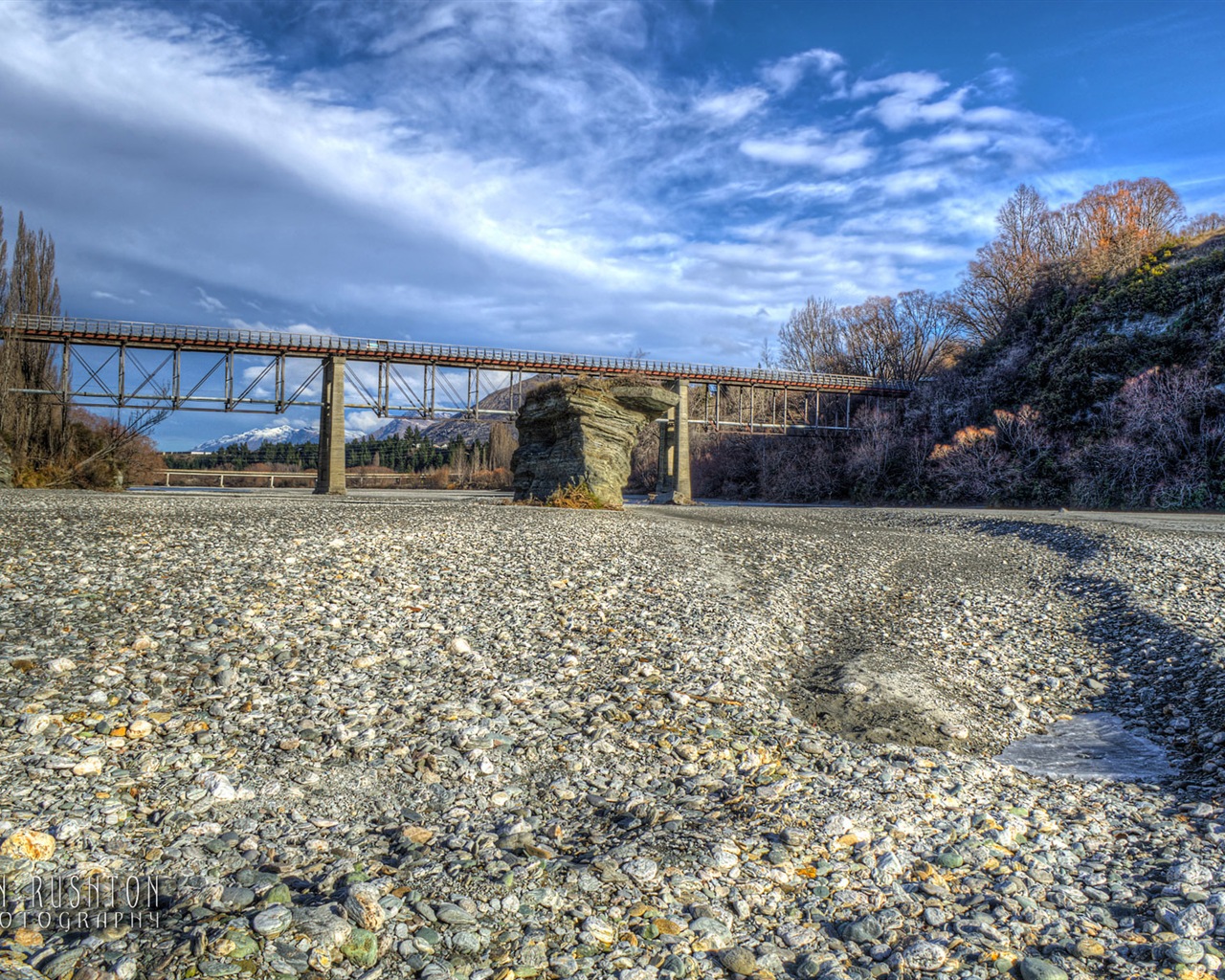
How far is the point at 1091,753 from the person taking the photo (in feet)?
20.4

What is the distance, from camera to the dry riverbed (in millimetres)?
3432

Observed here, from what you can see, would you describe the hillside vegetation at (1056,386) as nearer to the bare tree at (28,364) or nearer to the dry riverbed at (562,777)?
the dry riverbed at (562,777)

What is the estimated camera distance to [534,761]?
530 cm

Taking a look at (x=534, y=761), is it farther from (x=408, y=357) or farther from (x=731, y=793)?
(x=408, y=357)

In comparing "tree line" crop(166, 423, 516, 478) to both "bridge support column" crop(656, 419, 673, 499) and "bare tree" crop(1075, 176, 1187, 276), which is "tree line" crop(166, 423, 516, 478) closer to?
"bridge support column" crop(656, 419, 673, 499)

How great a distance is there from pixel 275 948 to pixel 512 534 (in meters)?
9.89

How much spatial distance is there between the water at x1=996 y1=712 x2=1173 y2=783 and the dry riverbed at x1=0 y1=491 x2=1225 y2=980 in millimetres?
173

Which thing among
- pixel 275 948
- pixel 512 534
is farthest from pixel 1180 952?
pixel 512 534

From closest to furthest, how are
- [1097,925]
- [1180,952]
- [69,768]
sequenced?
[1180,952]
[1097,925]
[69,768]

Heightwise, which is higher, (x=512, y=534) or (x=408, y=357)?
(x=408, y=357)

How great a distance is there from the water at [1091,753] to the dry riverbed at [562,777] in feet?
0.57

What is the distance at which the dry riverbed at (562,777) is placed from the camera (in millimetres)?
3432

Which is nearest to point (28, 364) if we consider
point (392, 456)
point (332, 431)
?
point (332, 431)

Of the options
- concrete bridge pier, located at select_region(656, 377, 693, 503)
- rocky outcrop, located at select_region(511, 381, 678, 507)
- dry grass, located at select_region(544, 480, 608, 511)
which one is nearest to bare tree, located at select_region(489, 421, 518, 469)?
concrete bridge pier, located at select_region(656, 377, 693, 503)
